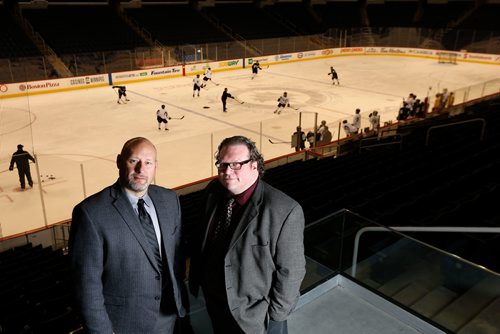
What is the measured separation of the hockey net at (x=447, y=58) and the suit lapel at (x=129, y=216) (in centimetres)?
3508

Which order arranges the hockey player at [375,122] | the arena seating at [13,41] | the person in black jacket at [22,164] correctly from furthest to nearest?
the arena seating at [13,41]
the hockey player at [375,122]
the person in black jacket at [22,164]

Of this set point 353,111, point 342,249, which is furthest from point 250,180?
point 353,111

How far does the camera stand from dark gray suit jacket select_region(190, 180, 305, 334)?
2451 mm

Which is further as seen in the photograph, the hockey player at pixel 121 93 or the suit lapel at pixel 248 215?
the hockey player at pixel 121 93

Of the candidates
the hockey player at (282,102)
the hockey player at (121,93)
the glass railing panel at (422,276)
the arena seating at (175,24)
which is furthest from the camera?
the arena seating at (175,24)

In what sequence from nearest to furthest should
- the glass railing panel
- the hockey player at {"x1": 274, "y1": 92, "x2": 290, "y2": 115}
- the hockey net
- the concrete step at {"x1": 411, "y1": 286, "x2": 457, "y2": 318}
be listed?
the glass railing panel → the concrete step at {"x1": 411, "y1": 286, "x2": 457, "y2": 318} → the hockey player at {"x1": 274, "y1": 92, "x2": 290, "y2": 115} → the hockey net

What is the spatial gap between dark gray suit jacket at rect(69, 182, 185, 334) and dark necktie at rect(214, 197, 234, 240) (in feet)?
0.90

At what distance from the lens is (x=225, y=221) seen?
2.57 metres

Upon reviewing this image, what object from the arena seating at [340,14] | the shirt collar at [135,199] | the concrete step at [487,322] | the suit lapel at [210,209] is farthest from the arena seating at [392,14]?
the shirt collar at [135,199]

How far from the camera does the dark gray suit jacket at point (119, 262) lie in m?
2.36

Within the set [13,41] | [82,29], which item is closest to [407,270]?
[13,41]

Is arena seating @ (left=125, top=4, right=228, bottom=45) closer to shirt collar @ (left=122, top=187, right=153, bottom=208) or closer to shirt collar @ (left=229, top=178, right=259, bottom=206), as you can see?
shirt collar @ (left=122, top=187, right=153, bottom=208)

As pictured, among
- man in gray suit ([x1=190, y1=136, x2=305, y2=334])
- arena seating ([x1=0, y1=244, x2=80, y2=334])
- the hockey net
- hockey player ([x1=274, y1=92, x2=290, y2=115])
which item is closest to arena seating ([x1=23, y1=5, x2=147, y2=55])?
hockey player ([x1=274, y1=92, x2=290, y2=115])

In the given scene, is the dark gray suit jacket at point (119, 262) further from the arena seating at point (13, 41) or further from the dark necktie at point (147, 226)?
the arena seating at point (13, 41)
